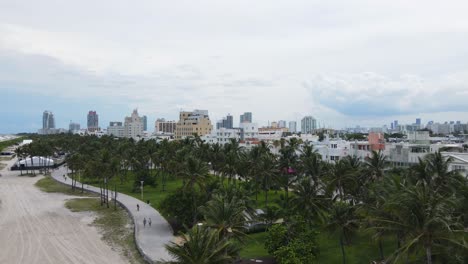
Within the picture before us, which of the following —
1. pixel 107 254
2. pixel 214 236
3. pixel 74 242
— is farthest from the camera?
pixel 74 242

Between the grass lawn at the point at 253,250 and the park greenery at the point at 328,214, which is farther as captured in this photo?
the grass lawn at the point at 253,250

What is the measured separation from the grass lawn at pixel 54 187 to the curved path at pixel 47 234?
449 centimetres

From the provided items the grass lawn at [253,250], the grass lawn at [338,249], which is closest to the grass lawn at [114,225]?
the grass lawn at [253,250]

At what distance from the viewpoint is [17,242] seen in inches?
1742

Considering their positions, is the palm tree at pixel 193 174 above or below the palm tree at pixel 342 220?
above

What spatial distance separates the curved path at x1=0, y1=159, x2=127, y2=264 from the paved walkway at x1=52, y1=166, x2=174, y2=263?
2860 mm

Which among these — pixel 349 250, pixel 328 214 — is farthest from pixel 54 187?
pixel 349 250

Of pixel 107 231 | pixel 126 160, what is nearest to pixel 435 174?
pixel 107 231

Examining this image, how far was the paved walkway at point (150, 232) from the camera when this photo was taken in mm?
38481

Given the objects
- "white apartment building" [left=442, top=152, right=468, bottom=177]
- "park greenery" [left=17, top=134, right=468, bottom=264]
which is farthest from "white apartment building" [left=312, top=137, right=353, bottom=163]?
"white apartment building" [left=442, top=152, right=468, bottom=177]

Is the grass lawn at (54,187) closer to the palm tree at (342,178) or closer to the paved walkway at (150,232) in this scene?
the paved walkway at (150,232)

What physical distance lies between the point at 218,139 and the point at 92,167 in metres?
97.1

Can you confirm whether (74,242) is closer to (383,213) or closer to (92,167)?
(92,167)

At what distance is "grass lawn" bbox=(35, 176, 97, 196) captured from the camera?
79188 mm
